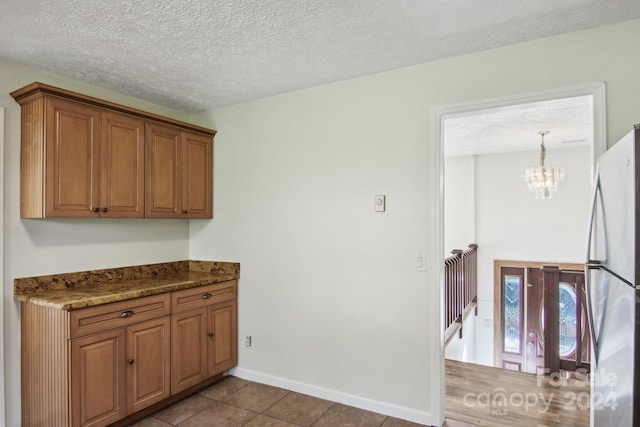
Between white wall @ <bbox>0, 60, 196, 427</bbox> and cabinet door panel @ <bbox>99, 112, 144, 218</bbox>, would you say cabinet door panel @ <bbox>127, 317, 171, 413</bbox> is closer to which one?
white wall @ <bbox>0, 60, 196, 427</bbox>

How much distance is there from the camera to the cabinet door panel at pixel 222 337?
327cm

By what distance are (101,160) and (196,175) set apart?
902 millimetres

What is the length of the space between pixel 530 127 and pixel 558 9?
2.54 metres

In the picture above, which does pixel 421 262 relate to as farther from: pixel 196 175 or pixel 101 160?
pixel 101 160

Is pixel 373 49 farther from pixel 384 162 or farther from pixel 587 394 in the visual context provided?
pixel 587 394

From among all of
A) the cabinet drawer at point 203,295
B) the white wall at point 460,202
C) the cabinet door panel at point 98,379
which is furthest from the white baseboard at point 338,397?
the white wall at point 460,202

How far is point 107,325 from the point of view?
8.12ft

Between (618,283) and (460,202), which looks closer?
(618,283)

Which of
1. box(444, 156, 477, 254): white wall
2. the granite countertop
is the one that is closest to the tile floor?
the granite countertop

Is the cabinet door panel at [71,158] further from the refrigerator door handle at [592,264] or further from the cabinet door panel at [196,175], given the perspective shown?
the refrigerator door handle at [592,264]

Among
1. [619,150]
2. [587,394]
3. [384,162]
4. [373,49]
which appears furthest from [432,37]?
[587,394]

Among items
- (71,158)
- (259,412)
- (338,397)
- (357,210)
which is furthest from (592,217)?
(71,158)

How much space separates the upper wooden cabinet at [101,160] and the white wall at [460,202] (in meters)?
4.32

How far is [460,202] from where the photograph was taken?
6.29m
